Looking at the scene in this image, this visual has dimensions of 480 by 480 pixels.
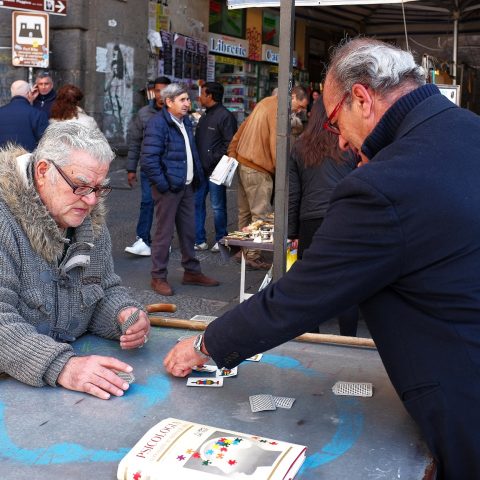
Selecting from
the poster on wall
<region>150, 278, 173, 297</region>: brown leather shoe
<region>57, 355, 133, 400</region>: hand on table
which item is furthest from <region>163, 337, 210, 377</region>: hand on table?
the poster on wall

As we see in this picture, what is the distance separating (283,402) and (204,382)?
24 centimetres

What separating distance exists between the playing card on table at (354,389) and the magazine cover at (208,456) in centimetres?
44

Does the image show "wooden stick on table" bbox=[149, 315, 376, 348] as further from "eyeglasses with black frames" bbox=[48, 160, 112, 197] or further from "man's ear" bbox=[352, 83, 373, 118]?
"man's ear" bbox=[352, 83, 373, 118]

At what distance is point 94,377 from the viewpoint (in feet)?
6.55

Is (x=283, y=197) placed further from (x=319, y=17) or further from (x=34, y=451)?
(x=319, y=17)

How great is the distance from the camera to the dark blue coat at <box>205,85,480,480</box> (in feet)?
5.07

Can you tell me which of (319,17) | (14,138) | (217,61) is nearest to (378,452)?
(14,138)

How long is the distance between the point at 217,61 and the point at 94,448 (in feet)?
46.1

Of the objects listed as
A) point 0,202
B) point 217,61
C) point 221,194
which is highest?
point 217,61

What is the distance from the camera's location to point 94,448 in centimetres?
169

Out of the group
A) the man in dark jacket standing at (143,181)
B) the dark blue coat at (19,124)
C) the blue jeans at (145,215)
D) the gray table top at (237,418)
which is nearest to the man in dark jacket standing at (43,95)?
the man in dark jacket standing at (143,181)

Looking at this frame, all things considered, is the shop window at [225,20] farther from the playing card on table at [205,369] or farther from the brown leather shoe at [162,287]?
the playing card on table at [205,369]

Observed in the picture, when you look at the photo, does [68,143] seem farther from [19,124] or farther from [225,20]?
[225,20]

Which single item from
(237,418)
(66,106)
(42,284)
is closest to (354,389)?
(237,418)
